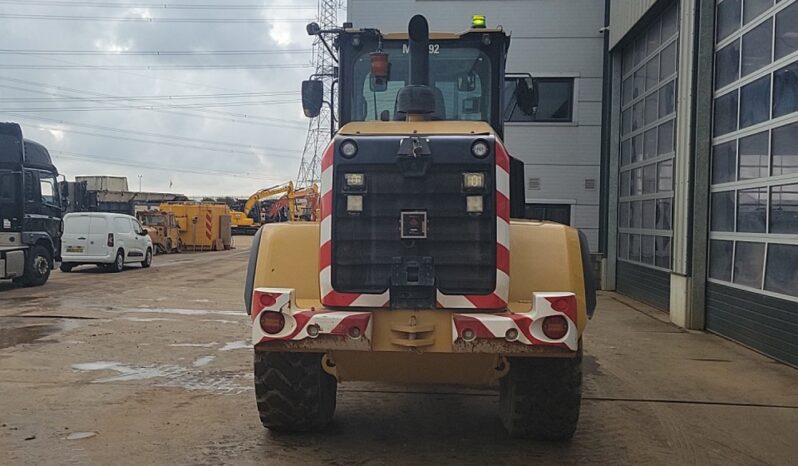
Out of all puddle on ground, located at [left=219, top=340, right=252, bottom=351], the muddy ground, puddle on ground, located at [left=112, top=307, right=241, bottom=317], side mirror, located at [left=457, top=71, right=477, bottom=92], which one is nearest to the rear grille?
the muddy ground

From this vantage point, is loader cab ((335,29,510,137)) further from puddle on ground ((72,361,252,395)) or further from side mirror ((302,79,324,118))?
puddle on ground ((72,361,252,395))

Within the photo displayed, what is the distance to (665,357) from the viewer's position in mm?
8945

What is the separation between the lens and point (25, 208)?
51.1ft

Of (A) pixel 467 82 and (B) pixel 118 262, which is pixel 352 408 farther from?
(B) pixel 118 262

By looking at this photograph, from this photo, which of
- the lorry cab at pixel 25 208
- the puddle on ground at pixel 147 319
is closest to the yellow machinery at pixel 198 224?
the lorry cab at pixel 25 208

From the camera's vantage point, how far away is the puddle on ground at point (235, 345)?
9062 mm

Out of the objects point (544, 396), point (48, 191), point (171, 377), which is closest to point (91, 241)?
point (48, 191)

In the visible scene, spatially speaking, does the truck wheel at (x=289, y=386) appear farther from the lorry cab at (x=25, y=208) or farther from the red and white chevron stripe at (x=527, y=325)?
the lorry cab at (x=25, y=208)

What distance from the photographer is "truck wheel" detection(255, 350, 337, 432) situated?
5.03m

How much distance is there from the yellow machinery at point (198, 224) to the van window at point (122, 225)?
1144cm

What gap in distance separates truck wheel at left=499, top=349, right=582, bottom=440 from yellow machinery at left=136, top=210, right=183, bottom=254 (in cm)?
2812

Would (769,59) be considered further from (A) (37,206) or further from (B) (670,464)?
(A) (37,206)

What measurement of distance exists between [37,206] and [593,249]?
13144mm

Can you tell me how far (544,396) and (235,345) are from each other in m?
5.41
